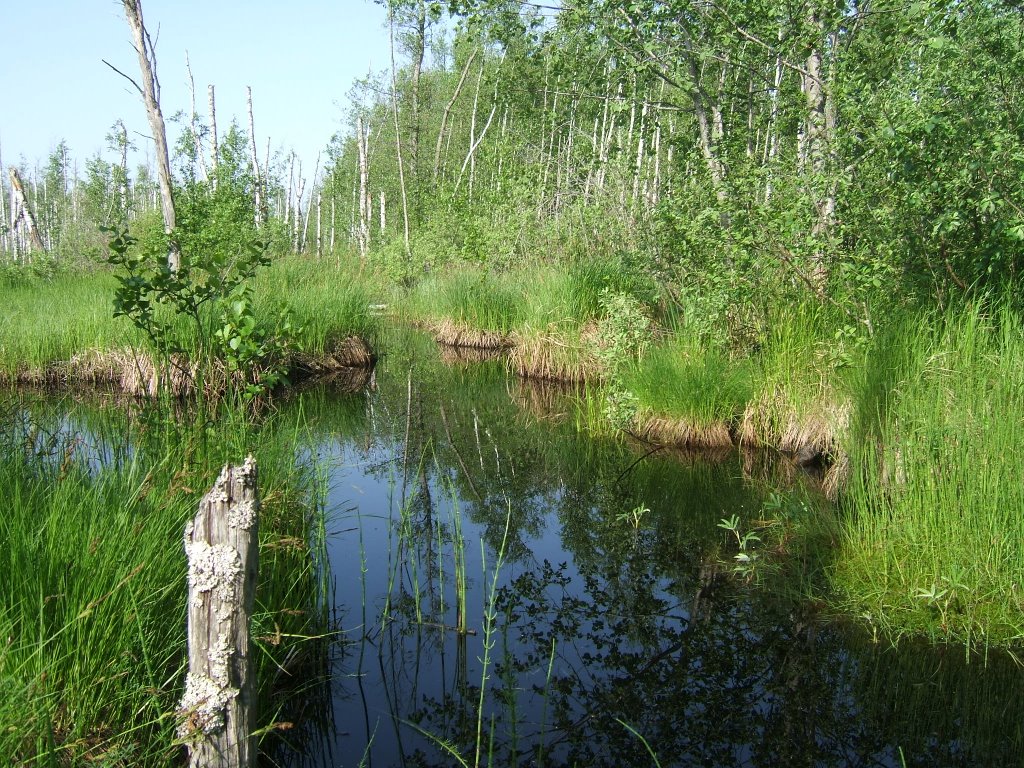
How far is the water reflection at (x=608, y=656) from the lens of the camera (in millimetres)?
3266

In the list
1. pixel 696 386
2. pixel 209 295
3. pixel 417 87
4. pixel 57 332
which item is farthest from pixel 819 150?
pixel 417 87

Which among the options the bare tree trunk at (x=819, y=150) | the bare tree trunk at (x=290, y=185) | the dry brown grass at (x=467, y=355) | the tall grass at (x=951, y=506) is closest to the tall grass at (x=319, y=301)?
the dry brown grass at (x=467, y=355)

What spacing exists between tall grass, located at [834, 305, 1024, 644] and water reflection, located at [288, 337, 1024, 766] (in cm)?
24

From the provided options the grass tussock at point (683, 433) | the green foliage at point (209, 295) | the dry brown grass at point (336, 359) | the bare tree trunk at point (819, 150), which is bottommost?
the grass tussock at point (683, 433)

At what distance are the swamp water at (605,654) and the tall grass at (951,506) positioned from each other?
0.23 m

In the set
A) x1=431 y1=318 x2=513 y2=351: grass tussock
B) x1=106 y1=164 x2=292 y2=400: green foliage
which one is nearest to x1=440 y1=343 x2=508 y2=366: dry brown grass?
x1=431 y1=318 x2=513 y2=351: grass tussock

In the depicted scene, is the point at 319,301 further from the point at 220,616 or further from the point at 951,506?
the point at 220,616

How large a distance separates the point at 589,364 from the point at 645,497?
14.1ft

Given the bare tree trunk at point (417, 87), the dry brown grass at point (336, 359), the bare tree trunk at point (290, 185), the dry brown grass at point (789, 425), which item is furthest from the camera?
the bare tree trunk at point (290, 185)

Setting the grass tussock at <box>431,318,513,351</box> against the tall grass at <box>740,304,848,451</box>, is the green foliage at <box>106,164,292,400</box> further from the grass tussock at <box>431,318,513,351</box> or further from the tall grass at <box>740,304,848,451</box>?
the grass tussock at <box>431,318,513,351</box>

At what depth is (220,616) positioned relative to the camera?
222cm

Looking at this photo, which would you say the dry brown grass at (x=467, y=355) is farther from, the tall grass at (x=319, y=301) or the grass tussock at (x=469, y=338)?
the tall grass at (x=319, y=301)

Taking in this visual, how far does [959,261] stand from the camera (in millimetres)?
5812

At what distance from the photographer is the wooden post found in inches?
86.1
